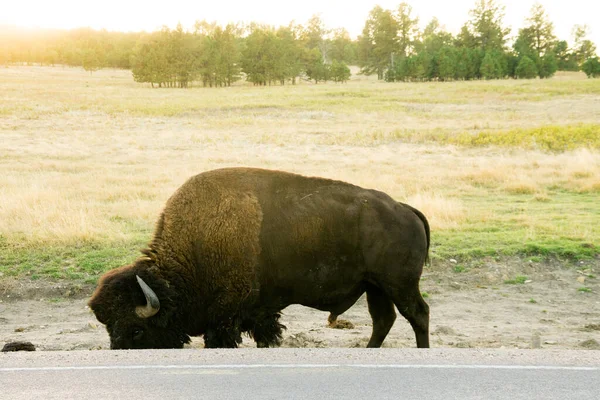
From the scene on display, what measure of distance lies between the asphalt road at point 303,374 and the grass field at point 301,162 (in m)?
5.02

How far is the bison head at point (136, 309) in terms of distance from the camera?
656 cm

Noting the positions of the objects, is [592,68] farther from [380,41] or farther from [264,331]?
[264,331]

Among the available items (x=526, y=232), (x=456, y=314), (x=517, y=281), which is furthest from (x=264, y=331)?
(x=526, y=232)

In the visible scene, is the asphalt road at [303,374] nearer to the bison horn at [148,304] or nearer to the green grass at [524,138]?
the bison horn at [148,304]

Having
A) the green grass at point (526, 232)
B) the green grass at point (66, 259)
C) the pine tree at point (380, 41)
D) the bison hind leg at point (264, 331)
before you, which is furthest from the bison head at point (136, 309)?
the pine tree at point (380, 41)

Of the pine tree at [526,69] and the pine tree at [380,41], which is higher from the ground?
the pine tree at [380,41]

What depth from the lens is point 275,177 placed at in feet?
24.7

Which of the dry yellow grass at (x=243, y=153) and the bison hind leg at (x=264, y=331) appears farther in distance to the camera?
the dry yellow grass at (x=243, y=153)

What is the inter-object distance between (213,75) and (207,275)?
8734 cm

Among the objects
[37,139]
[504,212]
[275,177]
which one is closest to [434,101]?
[37,139]

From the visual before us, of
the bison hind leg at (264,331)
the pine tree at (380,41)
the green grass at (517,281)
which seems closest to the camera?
the bison hind leg at (264,331)

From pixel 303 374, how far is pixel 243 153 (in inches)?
868

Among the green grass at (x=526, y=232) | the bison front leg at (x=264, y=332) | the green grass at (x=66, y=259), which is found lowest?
the green grass at (x=66, y=259)

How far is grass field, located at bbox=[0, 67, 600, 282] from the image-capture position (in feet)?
40.1
